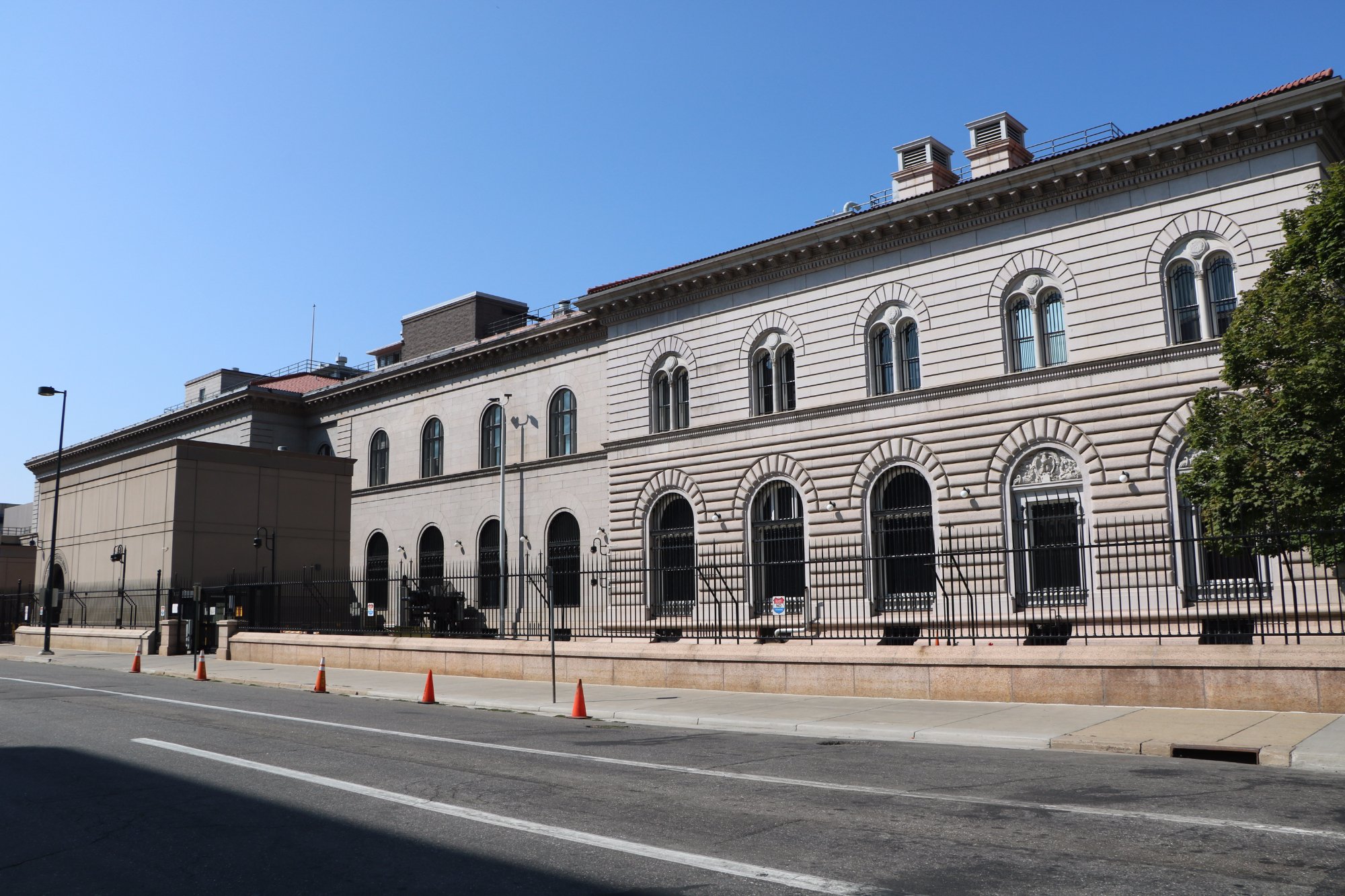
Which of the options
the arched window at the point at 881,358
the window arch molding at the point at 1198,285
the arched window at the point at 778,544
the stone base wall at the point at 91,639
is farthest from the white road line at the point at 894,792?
the stone base wall at the point at 91,639

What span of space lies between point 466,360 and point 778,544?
65.3 feet

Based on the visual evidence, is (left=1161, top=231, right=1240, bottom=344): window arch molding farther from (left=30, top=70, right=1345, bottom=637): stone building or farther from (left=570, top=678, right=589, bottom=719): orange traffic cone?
(left=570, top=678, right=589, bottom=719): orange traffic cone

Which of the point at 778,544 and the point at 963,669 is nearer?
the point at 963,669

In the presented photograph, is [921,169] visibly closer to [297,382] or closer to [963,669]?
[963,669]

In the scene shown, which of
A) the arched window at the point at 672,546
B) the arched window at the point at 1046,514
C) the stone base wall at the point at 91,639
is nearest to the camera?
the arched window at the point at 1046,514

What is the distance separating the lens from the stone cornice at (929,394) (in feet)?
85.5

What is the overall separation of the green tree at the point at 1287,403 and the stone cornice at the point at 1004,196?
110 inches

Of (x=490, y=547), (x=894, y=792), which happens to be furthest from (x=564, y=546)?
(x=894, y=792)

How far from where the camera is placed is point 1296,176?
969 inches

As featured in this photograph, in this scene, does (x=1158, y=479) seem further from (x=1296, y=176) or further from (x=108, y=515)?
(x=108, y=515)

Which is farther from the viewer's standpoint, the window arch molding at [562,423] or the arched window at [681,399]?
the window arch molding at [562,423]

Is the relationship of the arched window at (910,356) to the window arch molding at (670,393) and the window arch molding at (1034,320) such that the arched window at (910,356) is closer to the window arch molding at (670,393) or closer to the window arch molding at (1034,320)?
the window arch molding at (1034,320)

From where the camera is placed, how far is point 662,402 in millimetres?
37781

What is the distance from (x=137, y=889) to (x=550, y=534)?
Result: 122 feet
